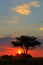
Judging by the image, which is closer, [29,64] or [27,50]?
[29,64]

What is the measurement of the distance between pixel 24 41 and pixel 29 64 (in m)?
41.4

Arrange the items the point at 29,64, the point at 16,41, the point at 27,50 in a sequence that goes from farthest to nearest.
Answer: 1. the point at 16,41
2. the point at 27,50
3. the point at 29,64

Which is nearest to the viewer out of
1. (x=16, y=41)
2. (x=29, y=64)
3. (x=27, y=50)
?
(x=29, y=64)

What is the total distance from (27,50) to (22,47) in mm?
2769

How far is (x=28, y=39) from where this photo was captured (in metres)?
71.3

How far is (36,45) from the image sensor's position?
240ft

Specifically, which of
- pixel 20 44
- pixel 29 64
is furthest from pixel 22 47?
pixel 29 64

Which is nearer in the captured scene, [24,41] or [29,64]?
[29,64]

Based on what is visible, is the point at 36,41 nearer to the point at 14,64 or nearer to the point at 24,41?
the point at 24,41

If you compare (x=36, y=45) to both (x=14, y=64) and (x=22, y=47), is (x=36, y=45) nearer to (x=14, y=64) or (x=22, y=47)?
(x=22, y=47)

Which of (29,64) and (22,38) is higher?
(22,38)

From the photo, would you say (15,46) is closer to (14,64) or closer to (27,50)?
(27,50)

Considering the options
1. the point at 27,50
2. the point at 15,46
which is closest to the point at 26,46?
the point at 27,50

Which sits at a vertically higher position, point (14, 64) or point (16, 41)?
point (16, 41)
